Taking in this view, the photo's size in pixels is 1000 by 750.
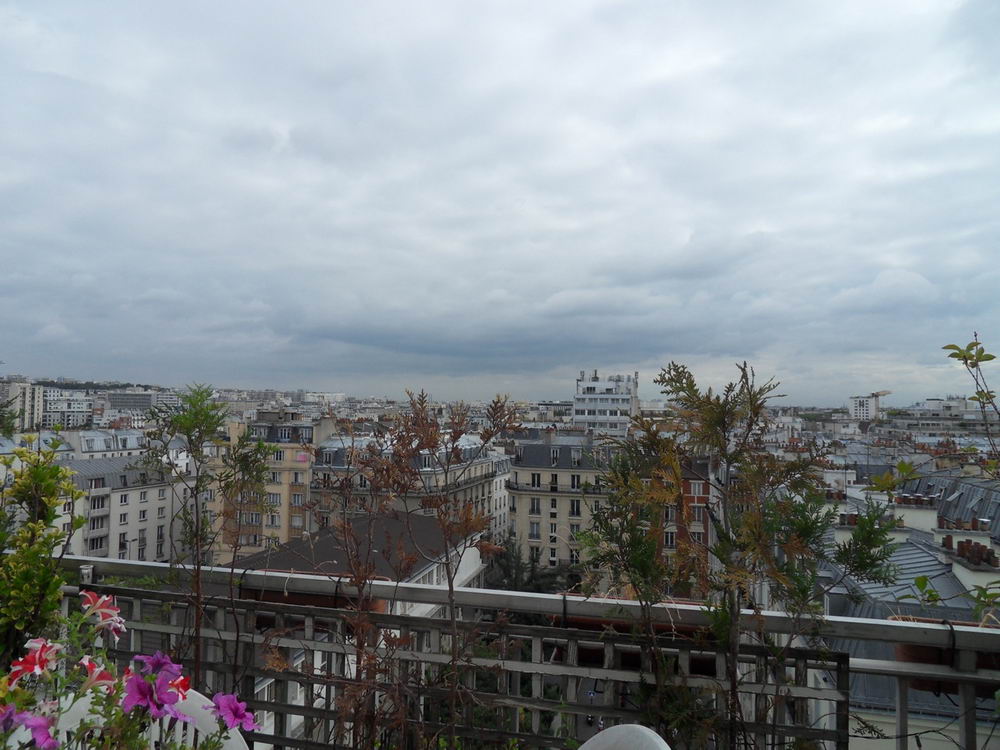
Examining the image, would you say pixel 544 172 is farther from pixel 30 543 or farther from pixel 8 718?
pixel 8 718

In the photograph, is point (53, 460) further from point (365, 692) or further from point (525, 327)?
point (525, 327)

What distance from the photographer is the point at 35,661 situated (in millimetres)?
786

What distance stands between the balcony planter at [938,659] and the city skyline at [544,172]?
714 millimetres

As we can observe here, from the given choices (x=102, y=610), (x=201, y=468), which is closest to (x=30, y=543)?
(x=201, y=468)

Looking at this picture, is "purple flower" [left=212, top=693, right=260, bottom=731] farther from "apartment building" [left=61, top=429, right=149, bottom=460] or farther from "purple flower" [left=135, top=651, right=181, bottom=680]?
"apartment building" [left=61, top=429, right=149, bottom=460]

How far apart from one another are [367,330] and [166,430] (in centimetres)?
663

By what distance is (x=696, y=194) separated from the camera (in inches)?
237

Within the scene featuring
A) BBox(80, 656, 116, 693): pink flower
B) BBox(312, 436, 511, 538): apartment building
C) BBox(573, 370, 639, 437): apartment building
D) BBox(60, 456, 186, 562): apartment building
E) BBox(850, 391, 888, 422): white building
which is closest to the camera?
BBox(80, 656, 116, 693): pink flower

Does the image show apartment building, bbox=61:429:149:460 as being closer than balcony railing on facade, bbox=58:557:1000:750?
No

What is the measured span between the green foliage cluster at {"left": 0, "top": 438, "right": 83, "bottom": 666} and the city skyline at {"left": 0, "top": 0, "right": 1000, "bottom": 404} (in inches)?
26.8

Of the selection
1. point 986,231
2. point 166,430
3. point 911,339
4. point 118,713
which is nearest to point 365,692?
point 118,713

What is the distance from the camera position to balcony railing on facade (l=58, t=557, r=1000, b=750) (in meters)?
1.31

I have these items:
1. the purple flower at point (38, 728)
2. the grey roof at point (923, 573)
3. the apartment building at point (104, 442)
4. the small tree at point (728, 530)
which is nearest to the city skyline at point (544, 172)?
the small tree at point (728, 530)

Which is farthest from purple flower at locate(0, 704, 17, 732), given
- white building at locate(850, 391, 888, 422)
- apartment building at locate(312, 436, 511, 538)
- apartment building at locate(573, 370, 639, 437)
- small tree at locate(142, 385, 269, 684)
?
apartment building at locate(573, 370, 639, 437)
